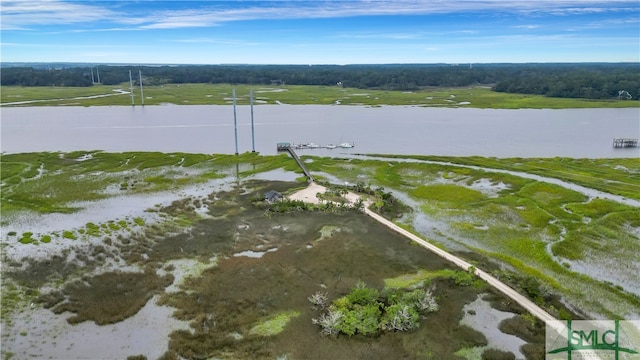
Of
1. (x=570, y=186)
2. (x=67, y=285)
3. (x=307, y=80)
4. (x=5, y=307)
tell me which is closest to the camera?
(x=5, y=307)

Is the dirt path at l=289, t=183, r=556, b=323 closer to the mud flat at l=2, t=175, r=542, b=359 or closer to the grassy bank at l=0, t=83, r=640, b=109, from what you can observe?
the mud flat at l=2, t=175, r=542, b=359

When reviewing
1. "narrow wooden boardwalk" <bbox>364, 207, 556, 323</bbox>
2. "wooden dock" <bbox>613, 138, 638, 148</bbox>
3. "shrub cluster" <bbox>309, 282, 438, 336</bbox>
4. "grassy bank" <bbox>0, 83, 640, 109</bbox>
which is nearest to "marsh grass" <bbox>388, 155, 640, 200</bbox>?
"wooden dock" <bbox>613, 138, 638, 148</bbox>

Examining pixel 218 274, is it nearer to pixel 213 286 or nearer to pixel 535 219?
pixel 213 286

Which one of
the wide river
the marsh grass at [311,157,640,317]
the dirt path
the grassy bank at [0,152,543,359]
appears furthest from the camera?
the wide river

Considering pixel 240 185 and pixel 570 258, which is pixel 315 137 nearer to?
pixel 240 185

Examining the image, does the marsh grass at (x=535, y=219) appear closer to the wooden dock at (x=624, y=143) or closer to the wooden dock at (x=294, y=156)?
the wooden dock at (x=294, y=156)

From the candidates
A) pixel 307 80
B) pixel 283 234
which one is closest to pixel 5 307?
pixel 283 234

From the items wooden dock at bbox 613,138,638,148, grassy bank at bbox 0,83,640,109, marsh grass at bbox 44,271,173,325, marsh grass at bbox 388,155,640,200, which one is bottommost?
marsh grass at bbox 44,271,173,325

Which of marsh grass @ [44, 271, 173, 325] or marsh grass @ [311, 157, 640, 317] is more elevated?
marsh grass @ [311, 157, 640, 317]
